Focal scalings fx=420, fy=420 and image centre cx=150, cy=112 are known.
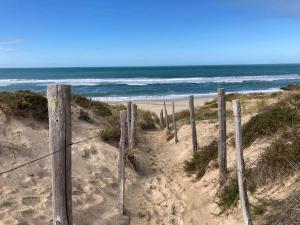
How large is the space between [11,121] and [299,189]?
7486 mm

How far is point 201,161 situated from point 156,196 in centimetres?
188

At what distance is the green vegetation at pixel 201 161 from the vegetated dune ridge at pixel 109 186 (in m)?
0.17

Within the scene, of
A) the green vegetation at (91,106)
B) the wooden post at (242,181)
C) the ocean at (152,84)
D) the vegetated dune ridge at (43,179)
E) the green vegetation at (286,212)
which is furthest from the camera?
the ocean at (152,84)

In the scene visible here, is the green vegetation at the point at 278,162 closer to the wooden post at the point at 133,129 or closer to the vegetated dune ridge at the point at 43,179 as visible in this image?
the vegetated dune ridge at the point at 43,179

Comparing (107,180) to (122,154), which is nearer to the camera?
(122,154)

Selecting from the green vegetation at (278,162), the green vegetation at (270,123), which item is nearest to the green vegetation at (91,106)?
the green vegetation at (270,123)

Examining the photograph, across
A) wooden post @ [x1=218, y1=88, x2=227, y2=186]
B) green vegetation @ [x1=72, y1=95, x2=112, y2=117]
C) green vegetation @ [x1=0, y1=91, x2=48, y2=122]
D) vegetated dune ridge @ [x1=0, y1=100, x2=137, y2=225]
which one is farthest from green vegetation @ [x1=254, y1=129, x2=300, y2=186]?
green vegetation @ [x1=72, y1=95, x2=112, y2=117]

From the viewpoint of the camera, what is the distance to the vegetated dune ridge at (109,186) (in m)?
6.91

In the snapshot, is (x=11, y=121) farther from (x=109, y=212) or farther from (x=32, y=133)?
(x=109, y=212)

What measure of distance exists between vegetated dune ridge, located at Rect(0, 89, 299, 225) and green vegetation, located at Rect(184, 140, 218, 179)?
171mm

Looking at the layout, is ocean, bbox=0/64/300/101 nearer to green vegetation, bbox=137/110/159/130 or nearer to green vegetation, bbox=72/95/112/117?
green vegetation, bbox=137/110/159/130

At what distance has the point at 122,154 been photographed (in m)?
7.86

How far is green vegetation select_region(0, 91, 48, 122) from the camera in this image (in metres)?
11.1

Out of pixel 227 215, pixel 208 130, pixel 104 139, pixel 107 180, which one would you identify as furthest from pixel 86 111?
pixel 227 215
